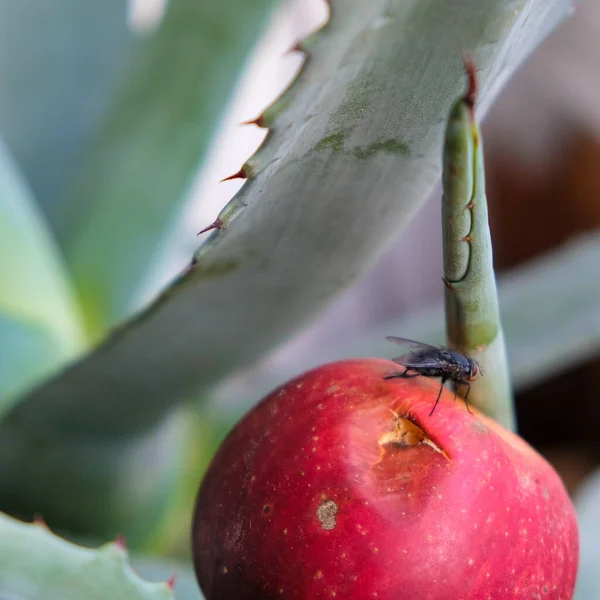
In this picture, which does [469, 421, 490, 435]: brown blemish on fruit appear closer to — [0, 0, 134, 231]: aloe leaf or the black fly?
the black fly

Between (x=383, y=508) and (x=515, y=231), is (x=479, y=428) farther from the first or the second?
(x=515, y=231)

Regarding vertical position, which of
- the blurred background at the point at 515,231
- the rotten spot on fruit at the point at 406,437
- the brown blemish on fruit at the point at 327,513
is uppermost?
the rotten spot on fruit at the point at 406,437

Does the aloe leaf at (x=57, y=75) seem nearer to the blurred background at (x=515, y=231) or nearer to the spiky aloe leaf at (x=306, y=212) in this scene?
the blurred background at (x=515, y=231)

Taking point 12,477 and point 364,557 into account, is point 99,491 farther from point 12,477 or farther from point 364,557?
point 364,557

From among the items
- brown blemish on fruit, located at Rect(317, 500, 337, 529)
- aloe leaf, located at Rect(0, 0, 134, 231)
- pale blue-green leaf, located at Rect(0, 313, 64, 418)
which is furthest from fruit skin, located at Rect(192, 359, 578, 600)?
aloe leaf, located at Rect(0, 0, 134, 231)

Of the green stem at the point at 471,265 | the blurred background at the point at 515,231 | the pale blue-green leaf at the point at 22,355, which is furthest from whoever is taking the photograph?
the blurred background at the point at 515,231

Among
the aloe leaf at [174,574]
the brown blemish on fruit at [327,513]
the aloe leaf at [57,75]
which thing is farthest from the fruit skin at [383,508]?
the aloe leaf at [57,75]
